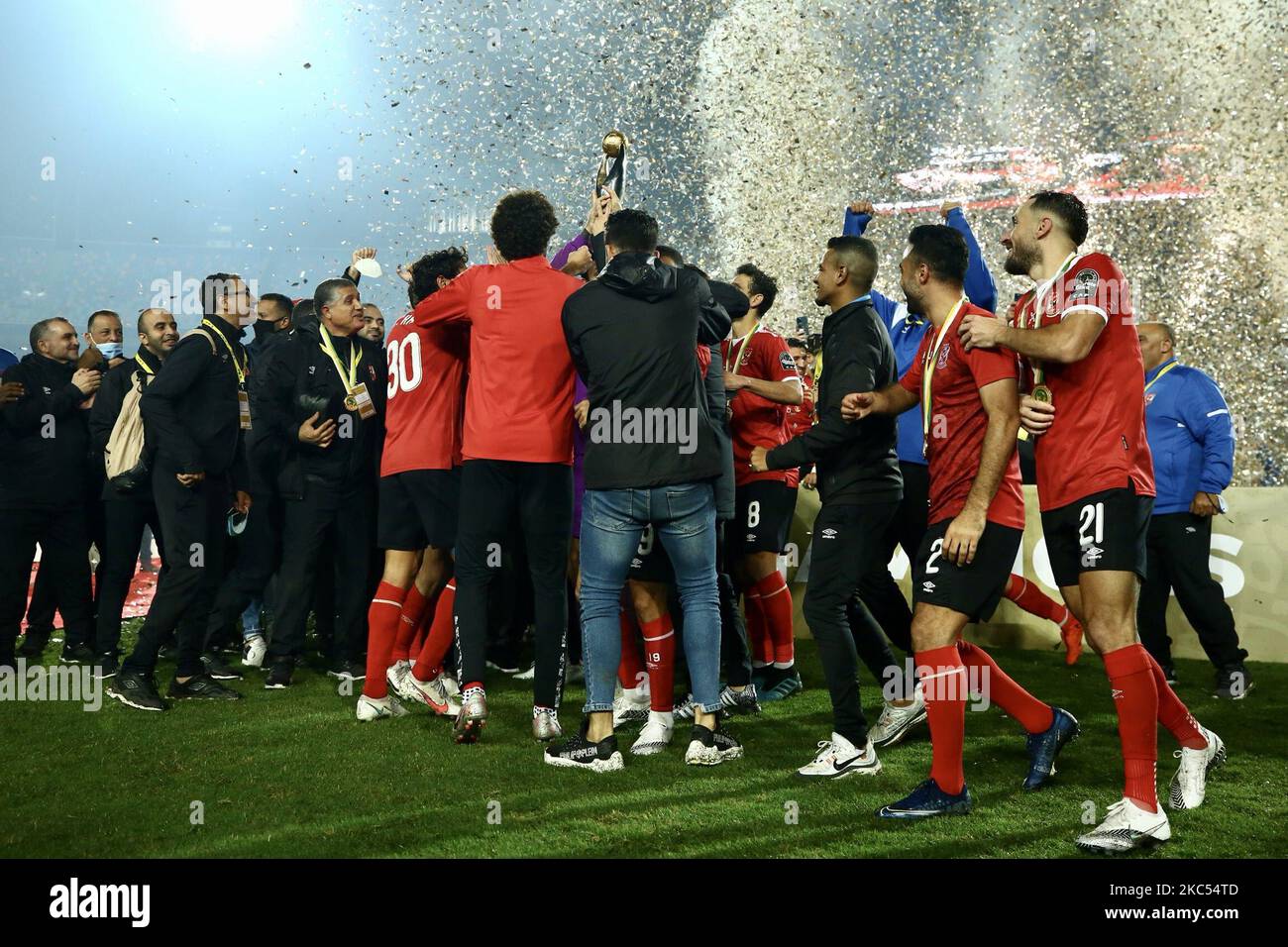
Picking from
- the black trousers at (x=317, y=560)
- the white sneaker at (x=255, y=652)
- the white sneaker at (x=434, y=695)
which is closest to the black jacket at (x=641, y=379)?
the white sneaker at (x=434, y=695)

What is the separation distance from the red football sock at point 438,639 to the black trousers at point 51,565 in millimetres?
2950

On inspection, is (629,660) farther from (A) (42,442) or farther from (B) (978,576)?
(A) (42,442)

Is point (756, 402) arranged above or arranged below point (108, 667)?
above

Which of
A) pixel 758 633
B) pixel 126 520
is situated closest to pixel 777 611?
pixel 758 633

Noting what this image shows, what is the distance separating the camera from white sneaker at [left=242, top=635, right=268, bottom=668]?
760cm

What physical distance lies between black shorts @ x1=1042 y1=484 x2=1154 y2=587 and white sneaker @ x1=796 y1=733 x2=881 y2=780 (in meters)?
1.25

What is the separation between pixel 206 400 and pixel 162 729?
6.15 ft

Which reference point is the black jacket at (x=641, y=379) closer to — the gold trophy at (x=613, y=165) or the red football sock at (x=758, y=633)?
the gold trophy at (x=613, y=165)

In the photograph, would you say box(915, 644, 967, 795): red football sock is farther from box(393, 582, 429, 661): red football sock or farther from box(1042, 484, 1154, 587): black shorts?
box(393, 582, 429, 661): red football sock

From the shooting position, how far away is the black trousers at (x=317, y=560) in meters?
6.87

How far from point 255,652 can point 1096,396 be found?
5744 millimetres

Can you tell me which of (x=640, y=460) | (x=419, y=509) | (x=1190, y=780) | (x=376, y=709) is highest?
(x=640, y=460)

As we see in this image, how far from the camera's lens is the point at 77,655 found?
304 inches
